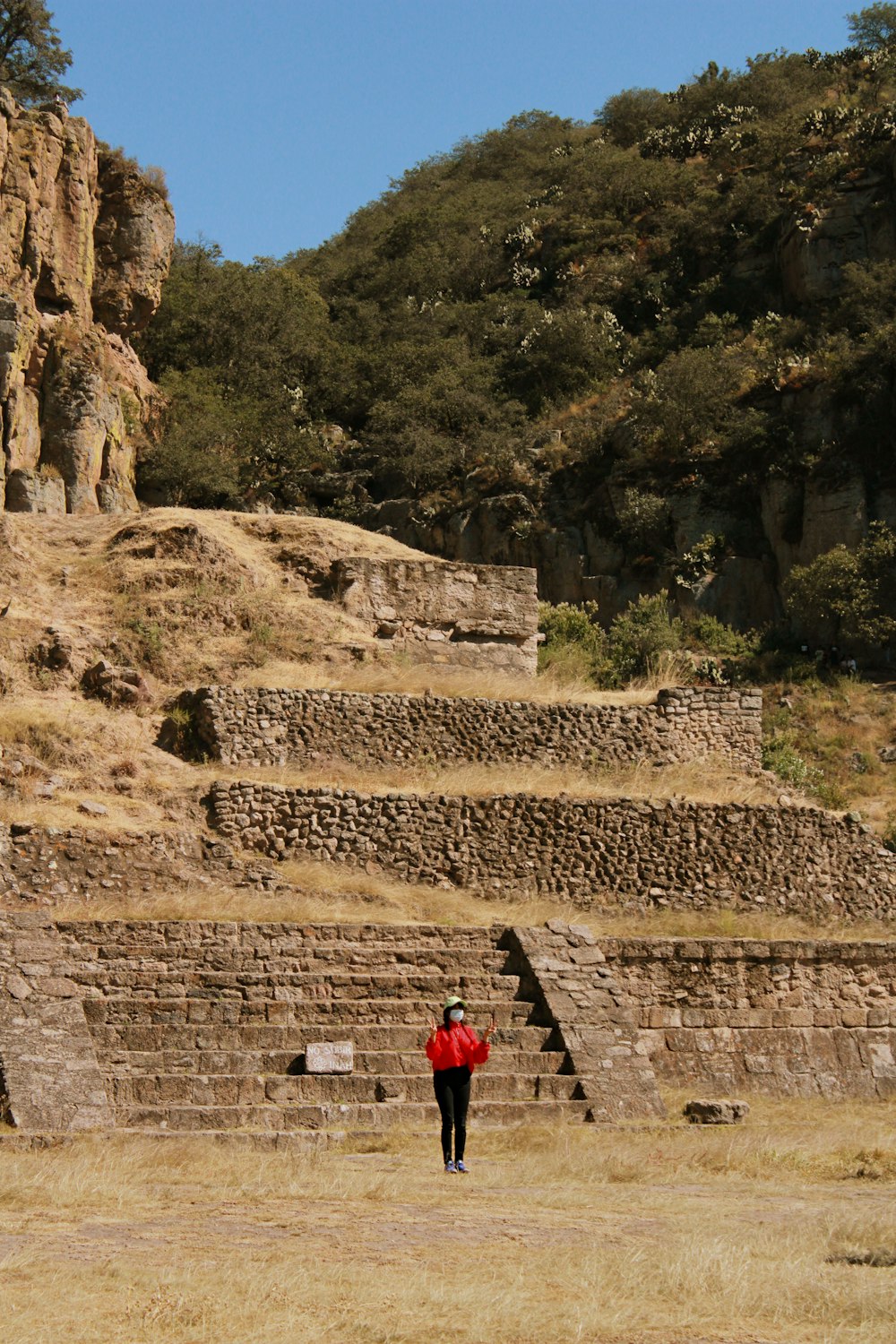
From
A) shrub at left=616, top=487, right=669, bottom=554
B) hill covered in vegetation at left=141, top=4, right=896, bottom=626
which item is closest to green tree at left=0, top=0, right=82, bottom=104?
hill covered in vegetation at left=141, top=4, right=896, bottom=626

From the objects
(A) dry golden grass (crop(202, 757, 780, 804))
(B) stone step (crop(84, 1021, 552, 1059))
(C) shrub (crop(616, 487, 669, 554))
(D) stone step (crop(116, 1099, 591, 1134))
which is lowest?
(D) stone step (crop(116, 1099, 591, 1134))

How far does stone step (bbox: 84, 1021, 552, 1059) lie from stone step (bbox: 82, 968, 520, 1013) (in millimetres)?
419

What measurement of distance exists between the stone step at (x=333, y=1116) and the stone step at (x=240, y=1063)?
55 cm

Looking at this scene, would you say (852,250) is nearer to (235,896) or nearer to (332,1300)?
(235,896)

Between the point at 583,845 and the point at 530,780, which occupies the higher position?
the point at 530,780

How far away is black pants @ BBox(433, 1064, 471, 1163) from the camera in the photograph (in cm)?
1109

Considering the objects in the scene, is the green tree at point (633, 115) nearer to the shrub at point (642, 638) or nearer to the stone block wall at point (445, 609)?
the shrub at point (642, 638)

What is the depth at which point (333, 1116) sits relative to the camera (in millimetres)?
12562

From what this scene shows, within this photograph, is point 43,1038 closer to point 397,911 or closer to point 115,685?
point 397,911

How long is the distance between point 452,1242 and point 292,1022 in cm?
545

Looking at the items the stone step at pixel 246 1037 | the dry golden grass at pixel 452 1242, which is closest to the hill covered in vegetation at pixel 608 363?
the stone step at pixel 246 1037

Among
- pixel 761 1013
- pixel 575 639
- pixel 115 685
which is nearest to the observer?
pixel 761 1013

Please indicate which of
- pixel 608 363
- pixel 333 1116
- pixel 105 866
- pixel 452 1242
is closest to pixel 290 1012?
pixel 333 1116

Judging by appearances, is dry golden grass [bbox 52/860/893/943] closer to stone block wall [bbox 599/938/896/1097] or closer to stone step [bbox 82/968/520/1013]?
stone block wall [bbox 599/938/896/1097]
